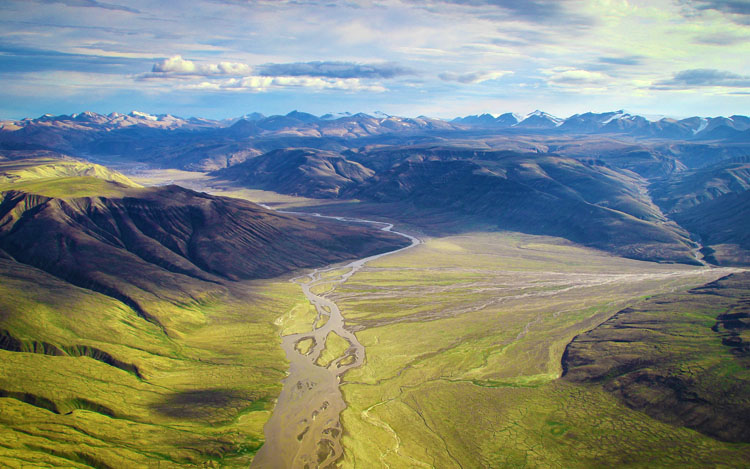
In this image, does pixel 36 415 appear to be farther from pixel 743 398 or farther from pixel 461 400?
pixel 743 398

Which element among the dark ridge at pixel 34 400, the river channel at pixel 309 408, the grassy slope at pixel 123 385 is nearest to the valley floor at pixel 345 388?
the dark ridge at pixel 34 400

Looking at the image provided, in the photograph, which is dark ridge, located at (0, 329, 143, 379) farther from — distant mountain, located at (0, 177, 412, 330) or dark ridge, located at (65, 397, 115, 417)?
distant mountain, located at (0, 177, 412, 330)

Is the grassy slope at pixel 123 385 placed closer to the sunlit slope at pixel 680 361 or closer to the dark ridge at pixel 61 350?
the dark ridge at pixel 61 350

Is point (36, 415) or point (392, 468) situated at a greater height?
point (36, 415)

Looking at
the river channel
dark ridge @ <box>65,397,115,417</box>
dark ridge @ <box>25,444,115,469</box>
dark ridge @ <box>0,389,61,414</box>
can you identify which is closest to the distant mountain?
the river channel

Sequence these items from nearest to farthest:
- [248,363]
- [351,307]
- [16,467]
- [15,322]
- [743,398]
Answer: [16,467] < [743,398] < [15,322] < [248,363] < [351,307]

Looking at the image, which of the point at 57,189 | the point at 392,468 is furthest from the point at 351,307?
the point at 57,189
